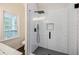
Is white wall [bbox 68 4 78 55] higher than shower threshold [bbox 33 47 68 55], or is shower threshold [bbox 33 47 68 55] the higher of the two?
white wall [bbox 68 4 78 55]

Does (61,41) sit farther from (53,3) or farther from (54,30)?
(53,3)

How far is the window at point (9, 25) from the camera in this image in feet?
3.66

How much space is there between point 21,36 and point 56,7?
642 millimetres

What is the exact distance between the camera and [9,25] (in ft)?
3.69

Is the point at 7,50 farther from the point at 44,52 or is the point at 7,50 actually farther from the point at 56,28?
the point at 56,28

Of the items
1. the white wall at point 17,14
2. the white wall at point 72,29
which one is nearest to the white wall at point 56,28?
the white wall at point 72,29

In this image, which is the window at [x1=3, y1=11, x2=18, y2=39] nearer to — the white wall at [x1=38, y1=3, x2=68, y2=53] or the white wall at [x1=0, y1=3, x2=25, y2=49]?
the white wall at [x1=0, y1=3, x2=25, y2=49]

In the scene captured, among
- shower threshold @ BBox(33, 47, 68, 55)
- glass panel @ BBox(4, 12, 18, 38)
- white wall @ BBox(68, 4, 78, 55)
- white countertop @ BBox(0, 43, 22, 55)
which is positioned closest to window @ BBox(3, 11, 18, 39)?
glass panel @ BBox(4, 12, 18, 38)

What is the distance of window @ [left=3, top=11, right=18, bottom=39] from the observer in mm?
1116

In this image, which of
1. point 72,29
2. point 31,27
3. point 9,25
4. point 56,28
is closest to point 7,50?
point 9,25

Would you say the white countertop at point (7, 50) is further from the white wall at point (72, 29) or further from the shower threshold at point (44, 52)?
the white wall at point (72, 29)

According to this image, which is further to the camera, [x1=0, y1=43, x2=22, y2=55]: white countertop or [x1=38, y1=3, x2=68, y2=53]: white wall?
[x1=38, y1=3, x2=68, y2=53]: white wall
